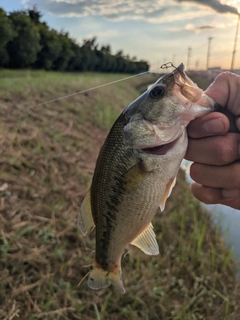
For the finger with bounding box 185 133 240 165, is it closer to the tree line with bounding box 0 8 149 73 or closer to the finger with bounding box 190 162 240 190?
the finger with bounding box 190 162 240 190

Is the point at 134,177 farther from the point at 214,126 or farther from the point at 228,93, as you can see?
the point at 228,93

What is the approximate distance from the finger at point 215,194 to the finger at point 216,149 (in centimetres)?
23

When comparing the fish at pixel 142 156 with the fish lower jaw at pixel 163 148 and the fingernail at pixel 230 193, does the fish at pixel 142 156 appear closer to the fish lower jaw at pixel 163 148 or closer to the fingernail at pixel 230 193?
the fish lower jaw at pixel 163 148

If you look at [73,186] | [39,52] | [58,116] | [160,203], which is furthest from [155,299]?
[39,52]

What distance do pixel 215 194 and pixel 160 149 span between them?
585 mm

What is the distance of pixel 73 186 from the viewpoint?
15.5ft

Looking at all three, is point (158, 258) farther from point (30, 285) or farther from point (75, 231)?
point (30, 285)

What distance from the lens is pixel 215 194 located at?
1.91 m

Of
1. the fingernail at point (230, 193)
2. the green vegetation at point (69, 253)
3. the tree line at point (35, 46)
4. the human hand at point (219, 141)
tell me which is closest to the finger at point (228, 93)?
the human hand at point (219, 141)

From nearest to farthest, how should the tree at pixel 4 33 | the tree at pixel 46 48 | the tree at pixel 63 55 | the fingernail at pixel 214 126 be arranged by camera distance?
the fingernail at pixel 214 126 < the tree at pixel 4 33 < the tree at pixel 46 48 < the tree at pixel 63 55

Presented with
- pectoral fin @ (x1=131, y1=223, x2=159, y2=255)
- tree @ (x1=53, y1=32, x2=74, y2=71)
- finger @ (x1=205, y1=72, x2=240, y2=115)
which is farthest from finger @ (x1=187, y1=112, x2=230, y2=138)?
tree @ (x1=53, y1=32, x2=74, y2=71)

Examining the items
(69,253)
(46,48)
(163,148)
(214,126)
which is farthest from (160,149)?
(46,48)

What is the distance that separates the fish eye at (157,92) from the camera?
1440mm

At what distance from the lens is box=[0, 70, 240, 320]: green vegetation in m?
3.13
